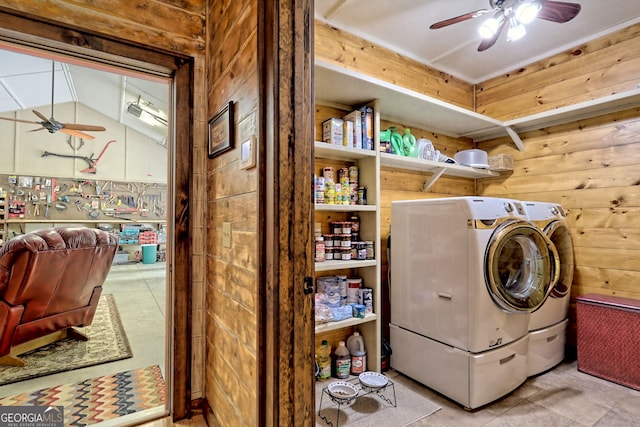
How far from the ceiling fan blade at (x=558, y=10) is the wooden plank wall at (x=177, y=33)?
1.93 m

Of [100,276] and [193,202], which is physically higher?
[193,202]

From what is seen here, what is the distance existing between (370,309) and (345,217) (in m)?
0.71

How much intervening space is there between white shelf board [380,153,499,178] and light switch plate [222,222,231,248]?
4.42 ft

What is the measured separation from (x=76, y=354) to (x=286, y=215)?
2.67 metres

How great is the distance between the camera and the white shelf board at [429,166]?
2478 millimetres

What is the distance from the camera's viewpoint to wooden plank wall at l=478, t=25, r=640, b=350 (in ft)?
7.98

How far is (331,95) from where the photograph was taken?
7.49 ft

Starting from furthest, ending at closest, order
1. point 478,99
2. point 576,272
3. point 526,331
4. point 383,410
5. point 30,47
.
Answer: point 478,99 < point 576,272 < point 526,331 < point 383,410 < point 30,47

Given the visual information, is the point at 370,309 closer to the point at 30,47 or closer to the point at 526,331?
the point at 526,331

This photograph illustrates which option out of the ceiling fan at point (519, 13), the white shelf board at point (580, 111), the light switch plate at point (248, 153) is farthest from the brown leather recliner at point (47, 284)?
the white shelf board at point (580, 111)

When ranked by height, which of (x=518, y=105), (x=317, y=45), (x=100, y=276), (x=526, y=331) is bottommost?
(x=526, y=331)

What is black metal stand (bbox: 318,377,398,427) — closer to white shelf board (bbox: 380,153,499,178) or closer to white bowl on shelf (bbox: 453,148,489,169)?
white shelf board (bbox: 380,153,499,178)

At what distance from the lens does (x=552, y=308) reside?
7.75ft

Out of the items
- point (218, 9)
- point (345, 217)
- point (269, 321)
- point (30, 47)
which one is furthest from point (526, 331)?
point (30, 47)
